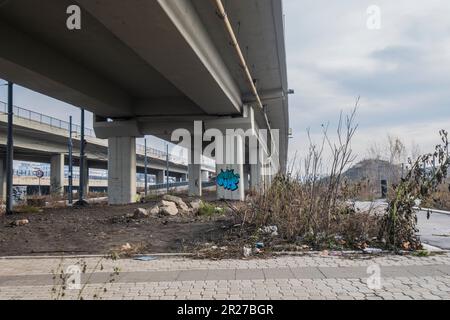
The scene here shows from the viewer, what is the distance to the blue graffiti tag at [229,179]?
2467cm

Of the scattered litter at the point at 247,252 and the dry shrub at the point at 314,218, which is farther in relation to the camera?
the dry shrub at the point at 314,218

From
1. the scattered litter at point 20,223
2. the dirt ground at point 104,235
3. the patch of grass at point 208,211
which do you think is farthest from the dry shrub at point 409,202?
the scattered litter at point 20,223

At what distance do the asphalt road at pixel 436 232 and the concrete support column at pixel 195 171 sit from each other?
21723 mm

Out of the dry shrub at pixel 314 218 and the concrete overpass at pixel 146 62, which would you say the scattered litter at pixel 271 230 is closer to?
the dry shrub at pixel 314 218

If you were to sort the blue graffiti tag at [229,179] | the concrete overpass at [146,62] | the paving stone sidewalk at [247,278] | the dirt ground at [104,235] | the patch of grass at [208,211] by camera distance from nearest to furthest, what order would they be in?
1. the paving stone sidewalk at [247,278]
2. the dirt ground at [104,235]
3. the concrete overpass at [146,62]
4. the patch of grass at [208,211]
5. the blue graffiti tag at [229,179]

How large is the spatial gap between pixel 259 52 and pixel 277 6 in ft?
13.1

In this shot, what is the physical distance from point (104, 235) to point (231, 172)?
1446 cm

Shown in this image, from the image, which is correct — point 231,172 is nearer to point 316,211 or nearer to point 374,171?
point 374,171

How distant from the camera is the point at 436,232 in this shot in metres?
11.6

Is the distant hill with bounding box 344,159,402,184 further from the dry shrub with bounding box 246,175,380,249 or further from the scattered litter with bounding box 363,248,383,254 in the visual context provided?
the scattered litter with bounding box 363,248,383,254

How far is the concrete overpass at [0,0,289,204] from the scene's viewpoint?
408 inches

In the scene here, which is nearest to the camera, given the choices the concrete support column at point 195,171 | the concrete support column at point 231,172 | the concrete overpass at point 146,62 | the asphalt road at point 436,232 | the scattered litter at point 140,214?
the asphalt road at point 436,232

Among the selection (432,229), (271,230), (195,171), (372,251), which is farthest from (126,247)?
(195,171)
